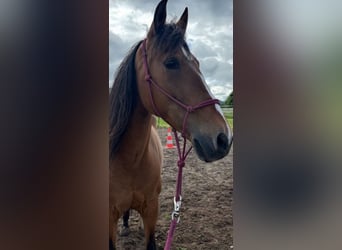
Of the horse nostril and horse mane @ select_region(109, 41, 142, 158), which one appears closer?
the horse nostril

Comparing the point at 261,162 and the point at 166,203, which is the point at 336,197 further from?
the point at 166,203

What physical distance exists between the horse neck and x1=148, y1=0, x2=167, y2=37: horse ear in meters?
0.19

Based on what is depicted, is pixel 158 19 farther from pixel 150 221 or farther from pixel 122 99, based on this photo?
pixel 150 221

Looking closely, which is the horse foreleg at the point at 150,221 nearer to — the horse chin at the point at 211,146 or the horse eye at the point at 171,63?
the horse chin at the point at 211,146

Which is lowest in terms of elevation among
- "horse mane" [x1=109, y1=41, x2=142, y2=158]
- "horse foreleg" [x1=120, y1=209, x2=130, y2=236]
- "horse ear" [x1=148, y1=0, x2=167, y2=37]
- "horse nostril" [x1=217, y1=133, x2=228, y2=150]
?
"horse foreleg" [x1=120, y1=209, x2=130, y2=236]

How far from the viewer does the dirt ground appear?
0.74 metres

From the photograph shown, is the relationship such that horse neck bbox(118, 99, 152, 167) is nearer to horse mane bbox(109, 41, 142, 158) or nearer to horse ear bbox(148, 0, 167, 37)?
horse mane bbox(109, 41, 142, 158)

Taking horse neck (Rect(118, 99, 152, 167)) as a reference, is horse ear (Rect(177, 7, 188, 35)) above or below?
above

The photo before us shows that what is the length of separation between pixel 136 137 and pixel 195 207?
10.1 inches

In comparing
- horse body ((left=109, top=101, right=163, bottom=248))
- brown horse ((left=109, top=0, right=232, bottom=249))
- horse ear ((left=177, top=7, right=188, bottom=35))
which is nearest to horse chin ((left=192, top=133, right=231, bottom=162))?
brown horse ((left=109, top=0, right=232, bottom=249))

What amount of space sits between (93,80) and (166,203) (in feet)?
1.24

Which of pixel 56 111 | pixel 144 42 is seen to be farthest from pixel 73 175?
pixel 144 42

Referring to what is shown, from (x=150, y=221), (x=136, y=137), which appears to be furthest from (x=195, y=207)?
(x=136, y=137)

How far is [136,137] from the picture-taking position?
0.83m
